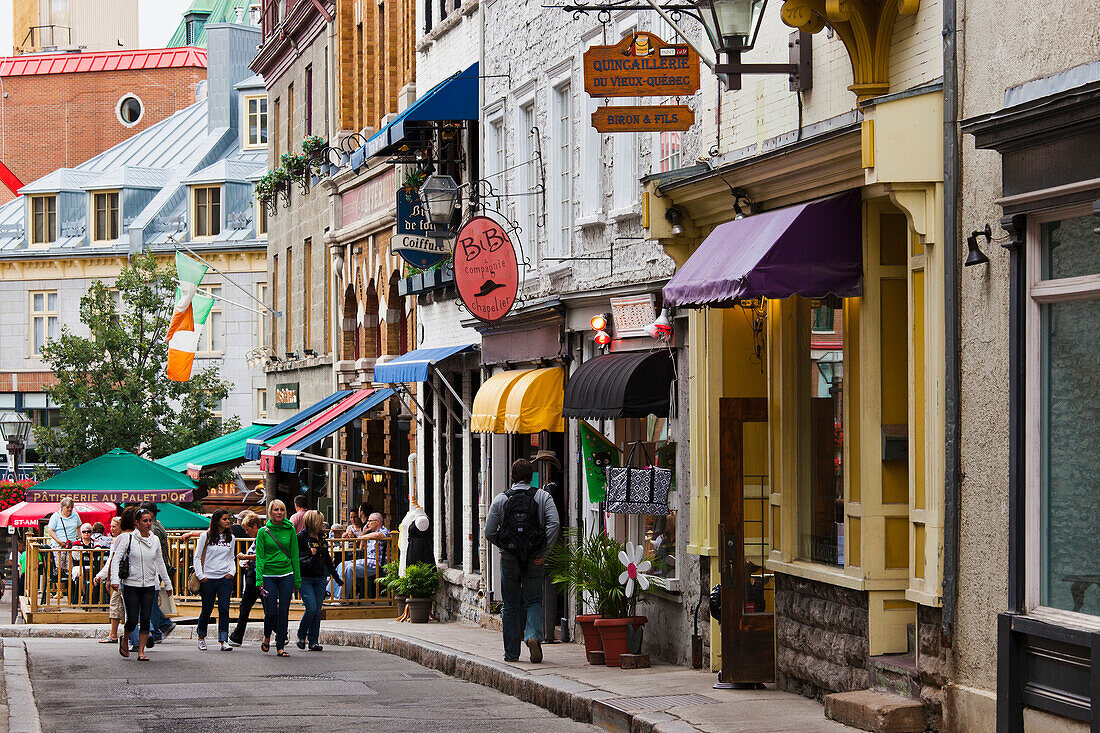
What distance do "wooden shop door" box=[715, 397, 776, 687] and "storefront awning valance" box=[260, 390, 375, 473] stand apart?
15.0 m

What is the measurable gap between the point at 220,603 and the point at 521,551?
18.8 feet

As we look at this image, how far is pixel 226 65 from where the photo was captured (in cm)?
5672

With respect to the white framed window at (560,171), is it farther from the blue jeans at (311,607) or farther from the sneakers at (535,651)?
the sneakers at (535,651)

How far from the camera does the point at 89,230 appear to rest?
57.7 meters

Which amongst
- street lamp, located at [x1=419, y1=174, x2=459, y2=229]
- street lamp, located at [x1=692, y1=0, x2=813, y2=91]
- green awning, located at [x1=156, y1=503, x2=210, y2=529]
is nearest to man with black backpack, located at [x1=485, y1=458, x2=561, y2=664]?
street lamp, located at [x1=692, y1=0, x2=813, y2=91]

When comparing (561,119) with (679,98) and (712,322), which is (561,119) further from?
(712,322)

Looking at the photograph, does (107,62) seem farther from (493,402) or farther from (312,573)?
(312,573)

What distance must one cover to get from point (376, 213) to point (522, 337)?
8.90 m

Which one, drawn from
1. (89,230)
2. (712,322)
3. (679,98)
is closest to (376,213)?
(679,98)

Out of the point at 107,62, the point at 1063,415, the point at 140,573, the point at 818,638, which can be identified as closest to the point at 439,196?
the point at 140,573

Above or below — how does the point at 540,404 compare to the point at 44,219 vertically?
below

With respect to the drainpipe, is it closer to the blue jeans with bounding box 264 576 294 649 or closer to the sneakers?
the sneakers

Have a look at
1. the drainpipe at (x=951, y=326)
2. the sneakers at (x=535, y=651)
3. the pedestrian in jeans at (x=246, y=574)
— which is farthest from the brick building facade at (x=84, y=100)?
the drainpipe at (x=951, y=326)

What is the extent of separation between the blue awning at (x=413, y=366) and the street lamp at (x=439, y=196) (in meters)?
1.77
